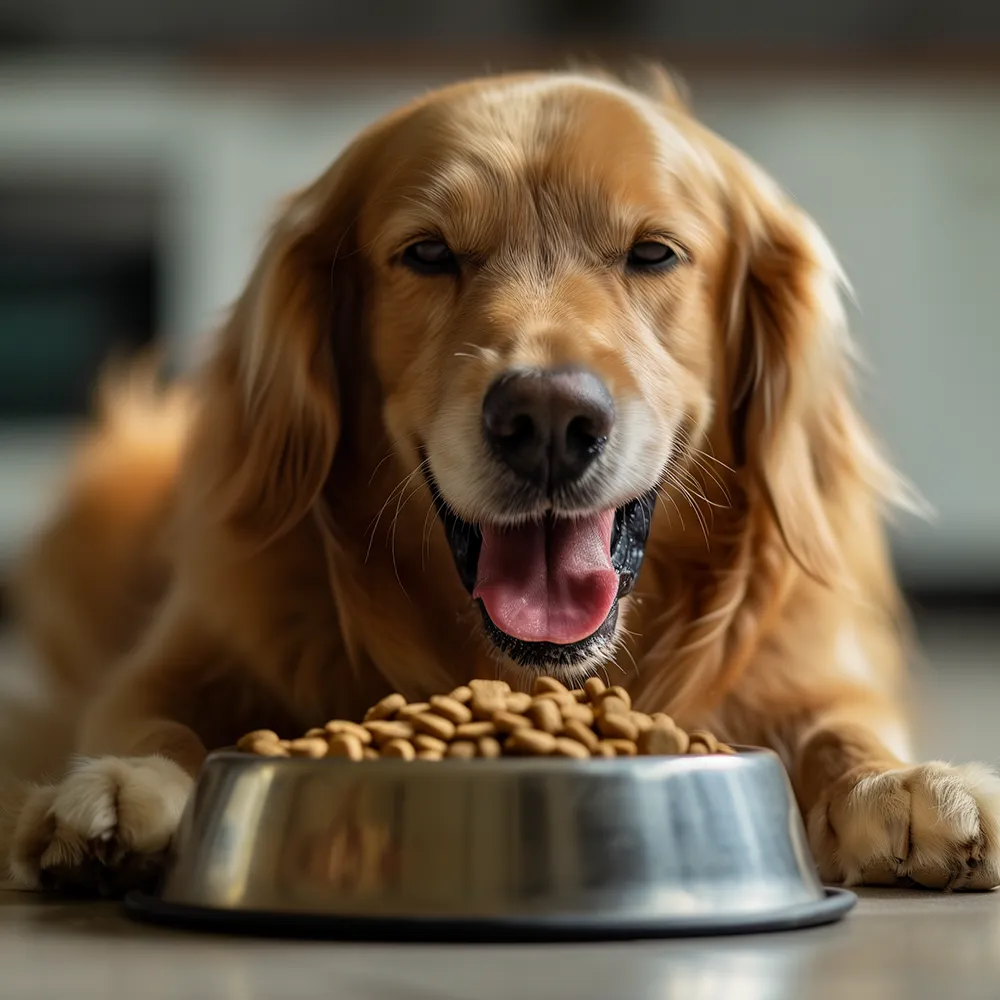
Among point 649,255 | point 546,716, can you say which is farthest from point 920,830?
point 649,255

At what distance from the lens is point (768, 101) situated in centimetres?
601

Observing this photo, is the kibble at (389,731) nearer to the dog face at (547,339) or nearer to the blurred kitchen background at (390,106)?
the dog face at (547,339)

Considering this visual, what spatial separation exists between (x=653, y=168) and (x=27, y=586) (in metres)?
1.43

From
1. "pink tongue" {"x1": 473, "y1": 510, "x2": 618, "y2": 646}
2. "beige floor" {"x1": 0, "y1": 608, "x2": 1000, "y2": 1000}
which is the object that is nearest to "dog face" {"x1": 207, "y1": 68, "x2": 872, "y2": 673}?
"pink tongue" {"x1": 473, "y1": 510, "x2": 618, "y2": 646}

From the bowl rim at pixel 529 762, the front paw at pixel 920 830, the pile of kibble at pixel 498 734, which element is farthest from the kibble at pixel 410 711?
the front paw at pixel 920 830

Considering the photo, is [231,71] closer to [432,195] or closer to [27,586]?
[27,586]

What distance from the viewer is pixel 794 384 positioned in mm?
1736

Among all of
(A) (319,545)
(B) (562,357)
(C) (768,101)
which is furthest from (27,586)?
(C) (768,101)

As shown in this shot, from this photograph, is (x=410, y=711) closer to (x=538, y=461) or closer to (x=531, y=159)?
(x=538, y=461)

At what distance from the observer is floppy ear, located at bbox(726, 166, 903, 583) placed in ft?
5.56

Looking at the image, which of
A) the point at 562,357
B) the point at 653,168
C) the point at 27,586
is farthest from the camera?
the point at 27,586

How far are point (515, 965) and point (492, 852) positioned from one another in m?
0.09

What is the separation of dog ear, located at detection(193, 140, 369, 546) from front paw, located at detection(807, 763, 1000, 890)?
658 mm

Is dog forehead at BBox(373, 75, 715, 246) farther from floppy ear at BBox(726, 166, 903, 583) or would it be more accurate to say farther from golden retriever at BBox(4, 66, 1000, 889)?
floppy ear at BBox(726, 166, 903, 583)
